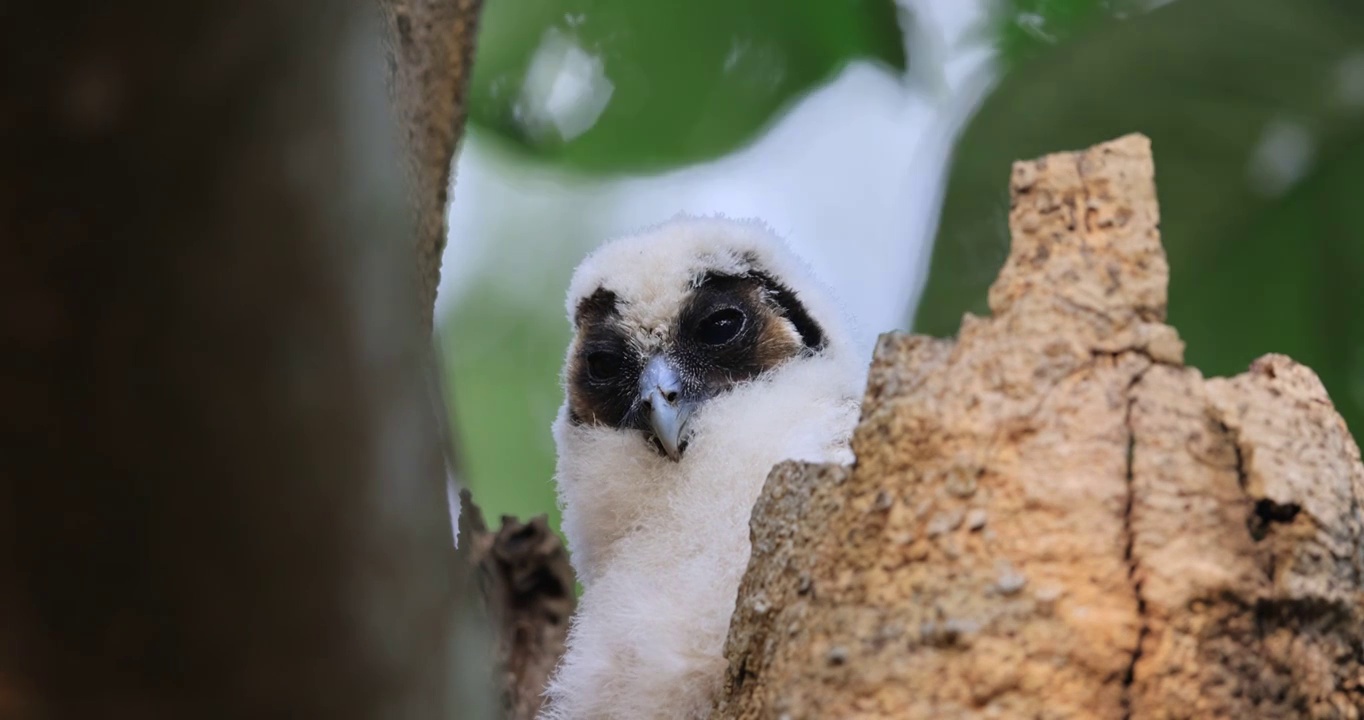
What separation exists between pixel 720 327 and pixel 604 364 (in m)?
0.30

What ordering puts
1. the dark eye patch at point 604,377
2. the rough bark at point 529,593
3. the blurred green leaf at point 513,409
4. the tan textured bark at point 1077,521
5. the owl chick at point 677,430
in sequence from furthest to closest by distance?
the blurred green leaf at point 513,409 < the rough bark at point 529,593 < the dark eye patch at point 604,377 < the owl chick at point 677,430 < the tan textured bark at point 1077,521

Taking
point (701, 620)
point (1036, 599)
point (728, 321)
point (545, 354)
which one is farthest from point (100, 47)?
point (545, 354)

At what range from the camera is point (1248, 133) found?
354 centimetres

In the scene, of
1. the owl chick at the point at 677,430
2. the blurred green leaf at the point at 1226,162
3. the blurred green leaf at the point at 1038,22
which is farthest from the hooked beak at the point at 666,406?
the blurred green leaf at the point at 1038,22

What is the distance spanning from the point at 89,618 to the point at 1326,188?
10.9ft

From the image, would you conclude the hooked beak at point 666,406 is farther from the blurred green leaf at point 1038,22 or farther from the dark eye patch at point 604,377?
the blurred green leaf at point 1038,22

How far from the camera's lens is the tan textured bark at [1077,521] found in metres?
1.54

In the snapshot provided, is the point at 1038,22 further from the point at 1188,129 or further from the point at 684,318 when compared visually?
the point at 684,318

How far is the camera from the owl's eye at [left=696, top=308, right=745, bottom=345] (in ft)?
10.1

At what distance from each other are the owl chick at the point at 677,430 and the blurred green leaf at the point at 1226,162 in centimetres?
61

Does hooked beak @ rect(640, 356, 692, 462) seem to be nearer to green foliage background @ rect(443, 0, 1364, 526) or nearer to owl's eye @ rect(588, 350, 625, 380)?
owl's eye @ rect(588, 350, 625, 380)

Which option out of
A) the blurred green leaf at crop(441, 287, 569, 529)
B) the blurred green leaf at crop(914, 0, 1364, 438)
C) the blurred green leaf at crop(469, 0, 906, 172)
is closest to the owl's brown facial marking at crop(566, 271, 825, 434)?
the blurred green leaf at crop(914, 0, 1364, 438)

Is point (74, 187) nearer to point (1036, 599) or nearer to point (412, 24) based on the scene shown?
point (1036, 599)

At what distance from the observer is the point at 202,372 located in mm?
864
